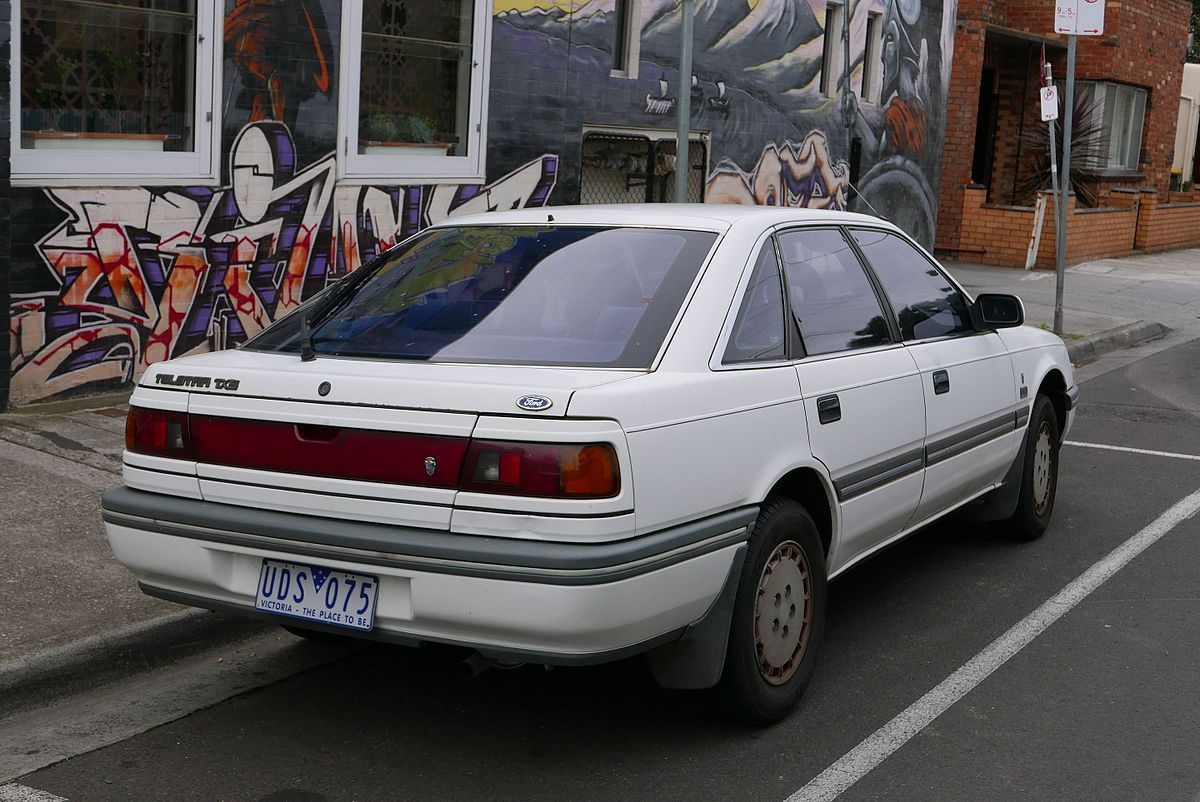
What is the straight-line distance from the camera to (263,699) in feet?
15.8

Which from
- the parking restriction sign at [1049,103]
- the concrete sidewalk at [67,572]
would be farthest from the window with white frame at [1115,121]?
the concrete sidewalk at [67,572]

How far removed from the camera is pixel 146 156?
354 inches

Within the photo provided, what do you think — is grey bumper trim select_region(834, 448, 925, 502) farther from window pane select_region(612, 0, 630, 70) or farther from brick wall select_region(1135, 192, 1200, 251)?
brick wall select_region(1135, 192, 1200, 251)

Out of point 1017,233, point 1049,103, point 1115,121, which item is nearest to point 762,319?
point 1049,103

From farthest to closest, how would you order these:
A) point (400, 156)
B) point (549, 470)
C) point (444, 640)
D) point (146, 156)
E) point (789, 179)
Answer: point (789, 179), point (400, 156), point (146, 156), point (444, 640), point (549, 470)

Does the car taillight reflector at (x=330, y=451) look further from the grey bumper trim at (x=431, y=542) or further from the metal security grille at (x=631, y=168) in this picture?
the metal security grille at (x=631, y=168)

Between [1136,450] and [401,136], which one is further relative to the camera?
[401,136]

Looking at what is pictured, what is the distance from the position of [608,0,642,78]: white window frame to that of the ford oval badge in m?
10.0

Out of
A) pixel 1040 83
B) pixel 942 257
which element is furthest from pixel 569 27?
pixel 1040 83

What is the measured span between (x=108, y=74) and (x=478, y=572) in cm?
633

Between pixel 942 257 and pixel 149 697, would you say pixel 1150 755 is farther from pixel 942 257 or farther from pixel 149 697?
pixel 942 257

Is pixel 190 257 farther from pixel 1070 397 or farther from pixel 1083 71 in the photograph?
pixel 1083 71

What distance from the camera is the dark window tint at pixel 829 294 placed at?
16.1ft

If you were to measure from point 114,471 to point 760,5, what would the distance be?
33.6 ft
